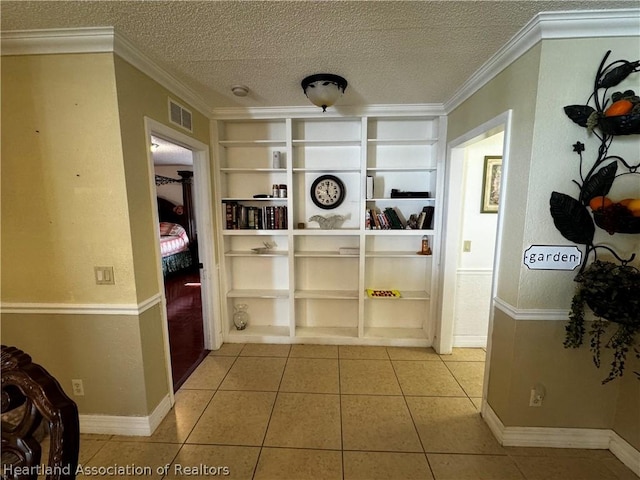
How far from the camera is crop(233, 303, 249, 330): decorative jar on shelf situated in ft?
9.80

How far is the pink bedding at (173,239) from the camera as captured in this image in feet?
17.6

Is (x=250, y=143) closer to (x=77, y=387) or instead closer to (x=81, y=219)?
(x=81, y=219)

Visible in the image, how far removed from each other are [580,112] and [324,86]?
1.46 metres

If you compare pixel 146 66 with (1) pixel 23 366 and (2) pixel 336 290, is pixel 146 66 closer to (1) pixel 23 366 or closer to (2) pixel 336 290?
(1) pixel 23 366

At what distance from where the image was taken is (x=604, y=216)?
1352 millimetres

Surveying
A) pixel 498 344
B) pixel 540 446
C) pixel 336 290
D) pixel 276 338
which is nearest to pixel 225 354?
pixel 276 338

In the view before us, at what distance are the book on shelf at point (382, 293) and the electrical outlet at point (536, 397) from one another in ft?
4.13

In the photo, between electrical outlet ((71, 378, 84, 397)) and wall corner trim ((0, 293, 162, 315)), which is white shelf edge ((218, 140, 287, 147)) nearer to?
wall corner trim ((0, 293, 162, 315))

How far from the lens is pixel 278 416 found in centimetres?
191

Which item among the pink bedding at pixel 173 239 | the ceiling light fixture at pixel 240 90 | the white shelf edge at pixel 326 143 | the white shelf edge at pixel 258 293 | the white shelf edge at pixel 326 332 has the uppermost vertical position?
the ceiling light fixture at pixel 240 90

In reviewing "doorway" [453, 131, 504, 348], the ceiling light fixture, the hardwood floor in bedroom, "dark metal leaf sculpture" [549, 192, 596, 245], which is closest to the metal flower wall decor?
"dark metal leaf sculpture" [549, 192, 596, 245]

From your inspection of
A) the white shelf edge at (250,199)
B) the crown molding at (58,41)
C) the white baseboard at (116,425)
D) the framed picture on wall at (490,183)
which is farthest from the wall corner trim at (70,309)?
the framed picture on wall at (490,183)

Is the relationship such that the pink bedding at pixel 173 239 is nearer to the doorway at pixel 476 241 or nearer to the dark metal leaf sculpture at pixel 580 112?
the doorway at pixel 476 241

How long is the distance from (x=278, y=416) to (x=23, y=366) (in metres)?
1.59
